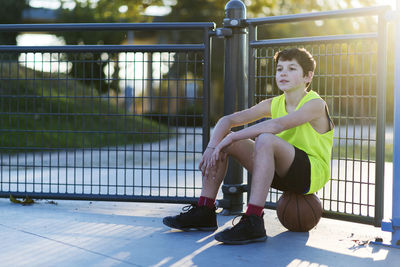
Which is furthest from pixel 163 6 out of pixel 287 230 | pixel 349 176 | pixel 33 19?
pixel 287 230

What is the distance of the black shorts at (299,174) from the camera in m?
3.76

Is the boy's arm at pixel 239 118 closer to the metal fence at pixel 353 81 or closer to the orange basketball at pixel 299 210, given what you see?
the metal fence at pixel 353 81

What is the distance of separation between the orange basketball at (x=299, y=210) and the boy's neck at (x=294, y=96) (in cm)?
59

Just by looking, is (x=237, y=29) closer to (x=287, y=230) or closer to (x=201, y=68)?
(x=201, y=68)

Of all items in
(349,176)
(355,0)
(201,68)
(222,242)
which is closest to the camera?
(222,242)

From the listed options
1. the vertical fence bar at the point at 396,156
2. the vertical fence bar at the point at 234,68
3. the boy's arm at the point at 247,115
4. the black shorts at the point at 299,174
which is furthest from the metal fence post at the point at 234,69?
the vertical fence bar at the point at 396,156

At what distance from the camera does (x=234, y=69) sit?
4641mm

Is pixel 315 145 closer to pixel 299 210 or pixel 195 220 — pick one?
pixel 299 210

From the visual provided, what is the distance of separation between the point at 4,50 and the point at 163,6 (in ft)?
50.4

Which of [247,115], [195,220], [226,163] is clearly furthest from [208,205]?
[247,115]

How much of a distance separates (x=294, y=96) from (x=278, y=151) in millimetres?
467

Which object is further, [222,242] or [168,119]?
[168,119]

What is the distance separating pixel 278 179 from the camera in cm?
390

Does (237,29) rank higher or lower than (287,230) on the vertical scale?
higher
